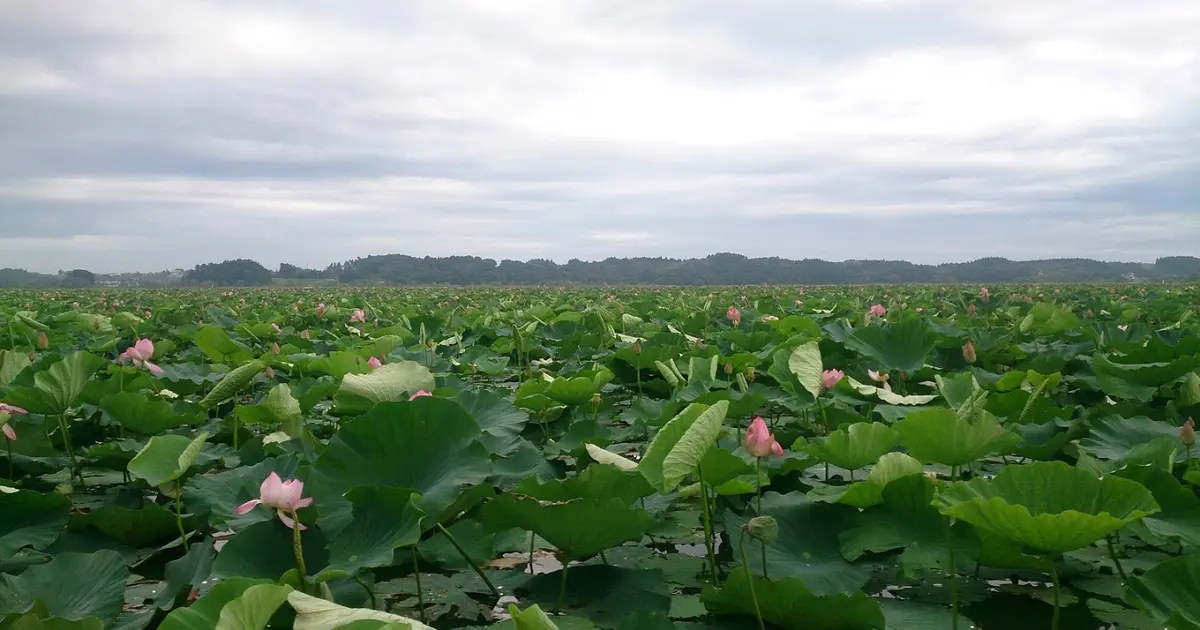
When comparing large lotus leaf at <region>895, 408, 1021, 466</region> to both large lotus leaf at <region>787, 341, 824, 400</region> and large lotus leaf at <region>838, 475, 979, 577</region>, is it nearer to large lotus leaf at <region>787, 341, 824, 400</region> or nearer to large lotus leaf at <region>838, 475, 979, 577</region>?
large lotus leaf at <region>838, 475, 979, 577</region>

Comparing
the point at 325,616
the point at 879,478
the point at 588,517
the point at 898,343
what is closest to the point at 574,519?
the point at 588,517

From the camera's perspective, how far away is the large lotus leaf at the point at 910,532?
1.43 m

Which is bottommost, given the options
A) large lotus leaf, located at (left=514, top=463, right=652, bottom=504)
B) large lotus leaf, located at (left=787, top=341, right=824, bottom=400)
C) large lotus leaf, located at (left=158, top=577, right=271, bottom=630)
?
large lotus leaf, located at (left=158, top=577, right=271, bottom=630)

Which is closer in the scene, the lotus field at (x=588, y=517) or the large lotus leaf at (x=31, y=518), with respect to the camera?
the lotus field at (x=588, y=517)

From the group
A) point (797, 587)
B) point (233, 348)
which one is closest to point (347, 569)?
point (797, 587)

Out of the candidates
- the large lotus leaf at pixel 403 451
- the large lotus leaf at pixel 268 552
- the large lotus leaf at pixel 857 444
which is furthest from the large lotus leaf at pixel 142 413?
the large lotus leaf at pixel 857 444

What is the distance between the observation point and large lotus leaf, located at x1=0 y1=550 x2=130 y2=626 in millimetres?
1280

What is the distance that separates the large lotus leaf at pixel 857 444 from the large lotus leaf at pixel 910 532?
17 cm

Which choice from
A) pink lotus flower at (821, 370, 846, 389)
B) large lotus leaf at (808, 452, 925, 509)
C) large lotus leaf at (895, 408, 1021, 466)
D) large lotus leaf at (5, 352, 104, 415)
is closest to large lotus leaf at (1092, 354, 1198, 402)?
pink lotus flower at (821, 370, 846, 389)

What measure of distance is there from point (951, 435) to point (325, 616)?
1222 mm

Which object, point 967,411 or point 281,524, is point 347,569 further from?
point 967,411

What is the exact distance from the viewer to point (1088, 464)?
179 centimetres

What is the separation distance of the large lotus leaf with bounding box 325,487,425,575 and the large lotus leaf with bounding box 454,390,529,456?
67 cm

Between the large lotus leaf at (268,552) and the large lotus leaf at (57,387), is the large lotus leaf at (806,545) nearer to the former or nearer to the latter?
the large lotus leaf at (268,552)
